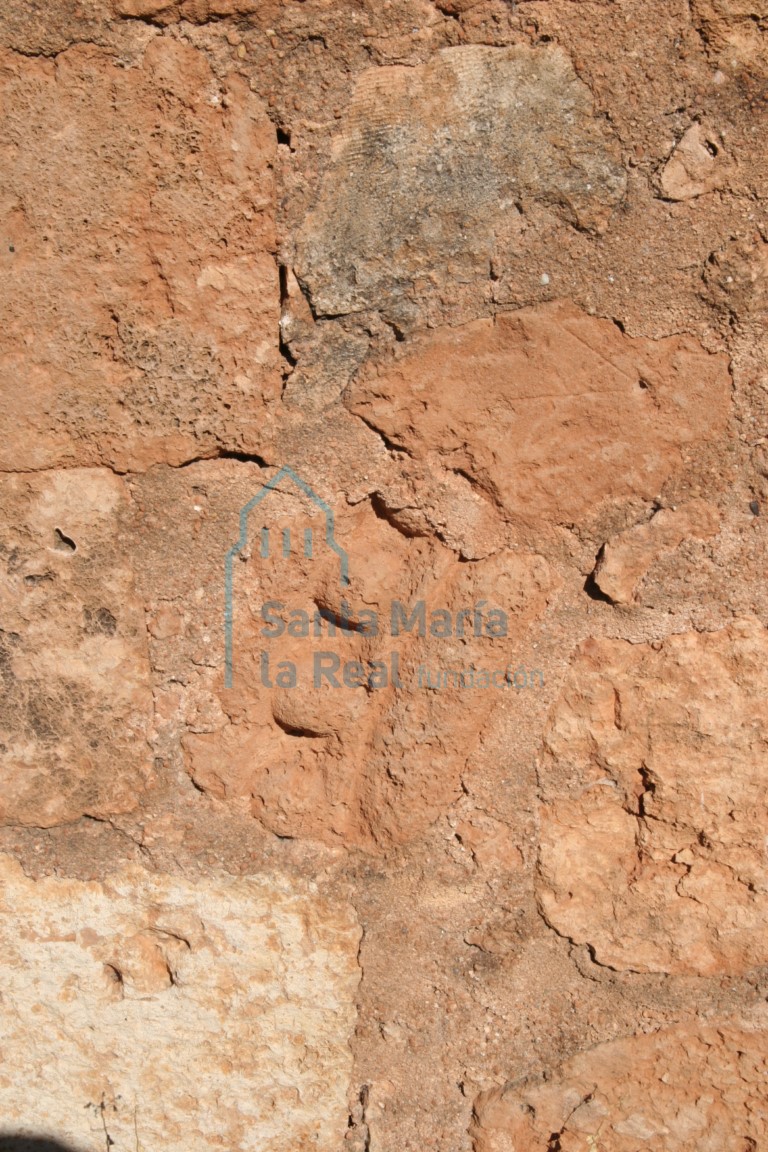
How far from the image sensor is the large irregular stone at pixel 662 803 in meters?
1.21

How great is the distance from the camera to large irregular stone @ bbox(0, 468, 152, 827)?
1274mm

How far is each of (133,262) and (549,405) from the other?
59cm

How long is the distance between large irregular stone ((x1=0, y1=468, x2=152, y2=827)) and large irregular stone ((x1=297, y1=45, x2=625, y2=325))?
46cm

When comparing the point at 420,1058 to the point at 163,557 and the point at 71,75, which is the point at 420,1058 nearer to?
the point at 163,557

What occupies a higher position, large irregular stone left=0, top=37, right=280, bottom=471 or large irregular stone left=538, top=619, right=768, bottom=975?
large irregular stone left=0, top=37, right=280, bottom=471

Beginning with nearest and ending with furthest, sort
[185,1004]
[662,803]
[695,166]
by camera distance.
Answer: [695,166] → [662,803] → [185,1004]

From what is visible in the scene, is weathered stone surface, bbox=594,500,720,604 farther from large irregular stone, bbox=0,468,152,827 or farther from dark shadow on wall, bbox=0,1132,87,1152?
dark shadow on wall, bbox=0,1132,87,1152

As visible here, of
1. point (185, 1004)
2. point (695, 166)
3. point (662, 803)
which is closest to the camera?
point (695, 166)

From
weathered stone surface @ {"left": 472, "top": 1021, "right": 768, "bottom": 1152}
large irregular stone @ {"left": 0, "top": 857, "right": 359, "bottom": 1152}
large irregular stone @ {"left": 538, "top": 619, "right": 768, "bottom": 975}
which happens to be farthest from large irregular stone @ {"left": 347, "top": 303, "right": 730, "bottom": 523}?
weathered stone surface @ {"left": 472, "top": 1021, "right": 768, "bottom": 1152}

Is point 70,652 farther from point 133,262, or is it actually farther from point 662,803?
point 662,803

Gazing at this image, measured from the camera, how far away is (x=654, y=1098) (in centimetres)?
128

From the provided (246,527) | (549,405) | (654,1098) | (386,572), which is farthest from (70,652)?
(654,1098)

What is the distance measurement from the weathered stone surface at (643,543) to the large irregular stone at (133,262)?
1.68ft

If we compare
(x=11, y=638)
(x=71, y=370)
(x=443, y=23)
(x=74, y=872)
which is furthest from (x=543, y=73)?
(x=74, y=872)
